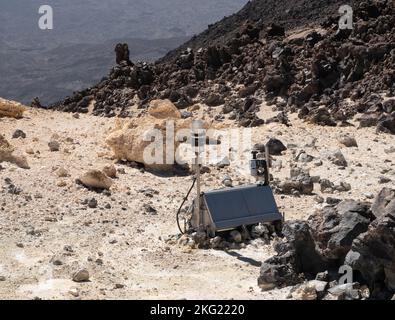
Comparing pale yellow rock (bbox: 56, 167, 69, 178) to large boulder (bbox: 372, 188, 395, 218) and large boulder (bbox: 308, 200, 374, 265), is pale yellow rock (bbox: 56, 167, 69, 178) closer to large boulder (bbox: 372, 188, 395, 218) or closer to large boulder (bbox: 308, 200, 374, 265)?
large boulder (bbox: 308, 200, 374, 265)

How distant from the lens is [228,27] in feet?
194

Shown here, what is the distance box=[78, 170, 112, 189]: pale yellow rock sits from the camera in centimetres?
1153

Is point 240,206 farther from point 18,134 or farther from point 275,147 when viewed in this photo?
point 18,134

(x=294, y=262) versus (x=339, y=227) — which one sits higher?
(x=339, y=227)

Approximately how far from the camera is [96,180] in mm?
11547

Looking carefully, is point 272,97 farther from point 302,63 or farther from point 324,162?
point 324,162

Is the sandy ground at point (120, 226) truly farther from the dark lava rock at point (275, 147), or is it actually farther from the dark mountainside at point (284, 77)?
the dark mountainside at point (284, 77)

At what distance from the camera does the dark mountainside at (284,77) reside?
63.7 feet

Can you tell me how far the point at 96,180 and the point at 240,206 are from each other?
2.98 metres

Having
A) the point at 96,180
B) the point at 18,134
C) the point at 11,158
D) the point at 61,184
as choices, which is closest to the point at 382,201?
the point at 96,180

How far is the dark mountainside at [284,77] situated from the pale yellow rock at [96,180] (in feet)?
22.3

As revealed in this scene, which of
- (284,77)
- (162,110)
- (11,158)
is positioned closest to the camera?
(11,158)
